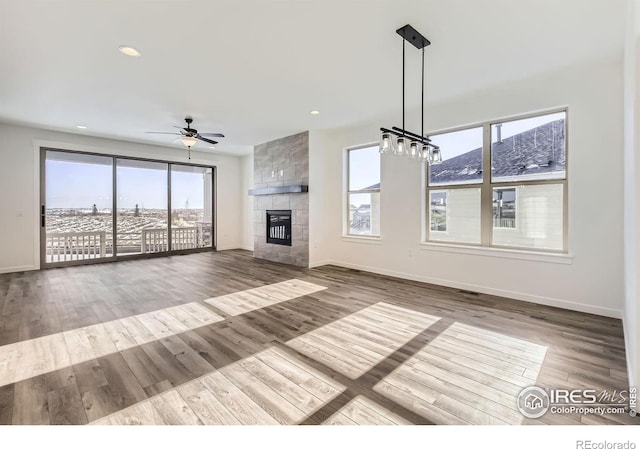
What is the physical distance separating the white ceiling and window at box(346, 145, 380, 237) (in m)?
1.20

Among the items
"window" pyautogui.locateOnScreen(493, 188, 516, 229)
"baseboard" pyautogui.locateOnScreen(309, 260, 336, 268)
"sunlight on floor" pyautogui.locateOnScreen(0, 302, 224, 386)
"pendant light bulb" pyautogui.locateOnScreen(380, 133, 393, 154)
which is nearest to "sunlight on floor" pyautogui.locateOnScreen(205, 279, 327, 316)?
"sunlight on floor" pyautogui.locateOnScreen(0, 302, 224, 386)

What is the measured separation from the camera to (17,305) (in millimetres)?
3648

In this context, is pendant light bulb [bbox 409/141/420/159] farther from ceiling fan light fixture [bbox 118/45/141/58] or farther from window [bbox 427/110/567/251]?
ceiling fan light fixture [bbox 118/45/141/58]

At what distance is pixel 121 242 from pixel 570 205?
8.84 m

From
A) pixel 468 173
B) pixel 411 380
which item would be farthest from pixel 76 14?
pixel 468 173

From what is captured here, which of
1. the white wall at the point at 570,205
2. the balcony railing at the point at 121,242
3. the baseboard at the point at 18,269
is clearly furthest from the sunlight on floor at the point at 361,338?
the baseboard at the point at 18,269

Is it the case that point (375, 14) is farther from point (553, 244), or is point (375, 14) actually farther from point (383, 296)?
point (553, 244)

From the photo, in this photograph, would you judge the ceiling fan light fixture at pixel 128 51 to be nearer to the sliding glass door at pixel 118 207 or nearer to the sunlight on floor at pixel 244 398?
→ the sunlight on floor at pixel 244 398

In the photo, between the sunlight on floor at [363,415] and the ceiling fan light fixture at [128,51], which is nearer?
the sunlight on floor at [363,415]

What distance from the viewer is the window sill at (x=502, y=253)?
3.59 meters

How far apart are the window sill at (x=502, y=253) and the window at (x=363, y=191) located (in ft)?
4.12

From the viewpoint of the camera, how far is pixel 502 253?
403cm
